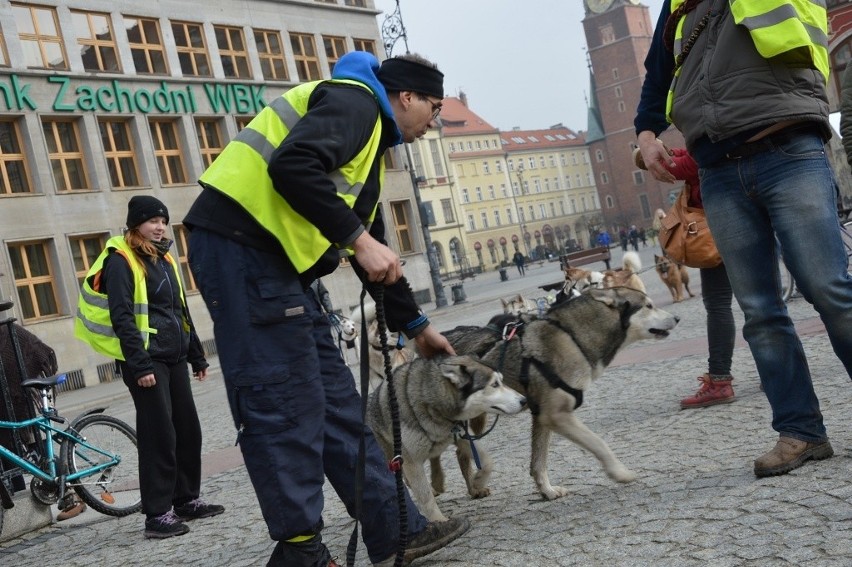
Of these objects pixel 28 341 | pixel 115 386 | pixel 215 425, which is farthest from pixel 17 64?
pixel 28 341

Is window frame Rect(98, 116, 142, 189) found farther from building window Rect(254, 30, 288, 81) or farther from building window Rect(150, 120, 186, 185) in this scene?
building window Rect(254, 30, 288, 81)

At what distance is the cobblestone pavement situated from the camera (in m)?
3.85

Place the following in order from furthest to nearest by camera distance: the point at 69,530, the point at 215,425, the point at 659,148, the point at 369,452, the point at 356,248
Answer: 1. the point at 215,425
2. the point at 69,530
3. the point at 659,148
4. the point at 369,452
5. the point at 356,248

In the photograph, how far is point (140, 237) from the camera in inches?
277

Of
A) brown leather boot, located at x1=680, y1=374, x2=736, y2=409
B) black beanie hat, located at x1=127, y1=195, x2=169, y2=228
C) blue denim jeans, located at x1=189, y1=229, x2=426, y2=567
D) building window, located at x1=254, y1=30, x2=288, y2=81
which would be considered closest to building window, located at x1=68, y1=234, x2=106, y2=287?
building window, located at x1=254, y1=30, x2=288, y2=81

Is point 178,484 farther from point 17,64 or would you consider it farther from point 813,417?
point 17,64

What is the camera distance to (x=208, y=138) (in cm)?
3947

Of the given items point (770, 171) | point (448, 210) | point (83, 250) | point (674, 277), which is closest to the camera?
point (770, 171)

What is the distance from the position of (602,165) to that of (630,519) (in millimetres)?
139063

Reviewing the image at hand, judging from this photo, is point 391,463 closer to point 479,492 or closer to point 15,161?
point 479,492

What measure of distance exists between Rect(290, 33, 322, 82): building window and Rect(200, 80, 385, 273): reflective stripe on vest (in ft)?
132

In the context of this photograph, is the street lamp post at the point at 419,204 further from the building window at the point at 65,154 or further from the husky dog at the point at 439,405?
the husky dog at the point at 439,405

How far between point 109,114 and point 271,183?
33665 millimetres

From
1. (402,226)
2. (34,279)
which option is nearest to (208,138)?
(34,279)
